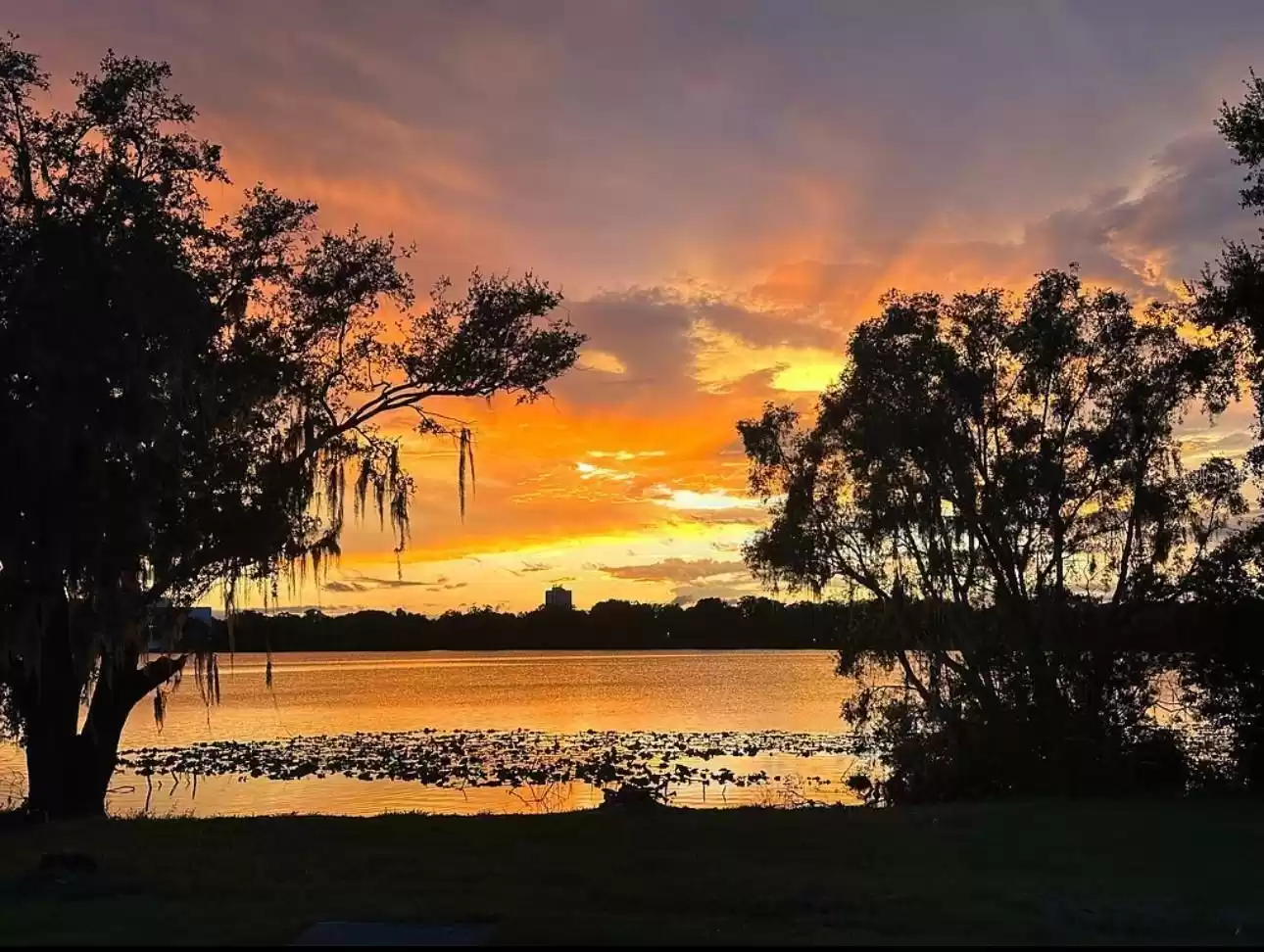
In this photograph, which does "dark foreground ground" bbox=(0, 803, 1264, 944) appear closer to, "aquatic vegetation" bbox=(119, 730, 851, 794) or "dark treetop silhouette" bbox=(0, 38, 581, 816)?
"dark treetop silhouette" bbox=(0, 38, 581, 816)

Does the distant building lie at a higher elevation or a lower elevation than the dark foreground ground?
higher

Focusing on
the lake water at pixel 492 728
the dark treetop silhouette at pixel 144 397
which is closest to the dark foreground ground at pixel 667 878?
the dark treetop silhouette at pixel 144 397

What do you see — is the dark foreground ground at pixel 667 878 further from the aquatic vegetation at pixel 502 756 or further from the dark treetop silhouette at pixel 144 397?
the aquatic vegetation at pixel 502 756

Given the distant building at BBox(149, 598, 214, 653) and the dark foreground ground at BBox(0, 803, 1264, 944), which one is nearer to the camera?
the dark foreground ground at BBox(0, 803, 1264, 944)

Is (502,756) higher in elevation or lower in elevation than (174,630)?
lower

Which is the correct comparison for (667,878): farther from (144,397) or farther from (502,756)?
(502,756)

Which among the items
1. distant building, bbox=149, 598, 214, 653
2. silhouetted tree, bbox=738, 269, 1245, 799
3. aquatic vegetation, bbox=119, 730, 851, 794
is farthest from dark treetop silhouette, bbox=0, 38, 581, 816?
aquatic vegetation, bbox=119, 730, 851, 794

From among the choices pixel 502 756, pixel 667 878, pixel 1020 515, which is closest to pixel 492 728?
pixel 502 756

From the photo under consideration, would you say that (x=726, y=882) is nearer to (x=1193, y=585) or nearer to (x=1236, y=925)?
(x=1236, y=925)

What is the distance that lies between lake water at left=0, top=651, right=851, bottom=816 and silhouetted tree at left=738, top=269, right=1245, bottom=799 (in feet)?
25.3

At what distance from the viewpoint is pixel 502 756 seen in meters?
36.4

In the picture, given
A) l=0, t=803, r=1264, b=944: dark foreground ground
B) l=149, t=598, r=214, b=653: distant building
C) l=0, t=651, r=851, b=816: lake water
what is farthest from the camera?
l=0, t=651, r=851, b=816: lake water

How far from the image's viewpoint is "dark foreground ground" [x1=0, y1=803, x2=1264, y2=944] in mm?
8344

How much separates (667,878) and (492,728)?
40066 millimetres
